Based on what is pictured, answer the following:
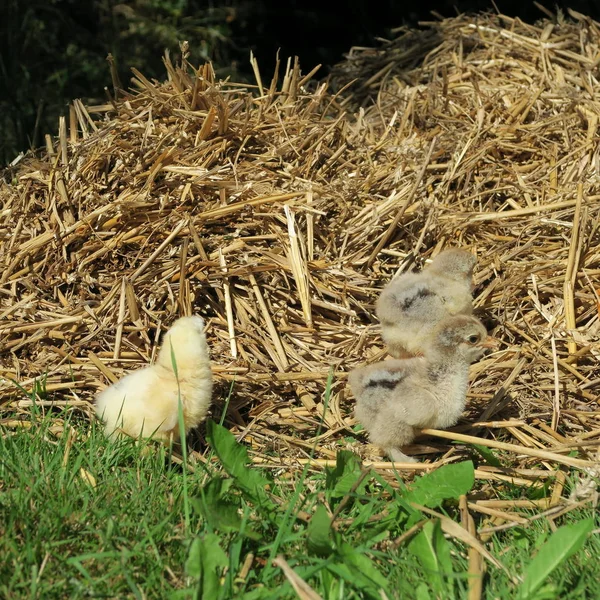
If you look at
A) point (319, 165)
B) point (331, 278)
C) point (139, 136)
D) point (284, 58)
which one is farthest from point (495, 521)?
point (284, 58)

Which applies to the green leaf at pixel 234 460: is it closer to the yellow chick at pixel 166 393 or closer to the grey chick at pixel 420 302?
the yellow chick at pixel 166 393

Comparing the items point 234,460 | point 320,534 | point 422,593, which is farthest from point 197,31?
point 422,593

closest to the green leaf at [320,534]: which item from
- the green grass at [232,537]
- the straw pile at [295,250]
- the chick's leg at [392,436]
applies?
the green grass at [232,537]

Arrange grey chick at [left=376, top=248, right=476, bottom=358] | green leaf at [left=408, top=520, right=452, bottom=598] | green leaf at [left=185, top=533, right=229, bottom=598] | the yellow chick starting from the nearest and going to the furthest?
green leaf at [left=185, top=533, right=229, bottom=598] → green leaf at [left=408, top=520, right=452, bottom=598] → the yellow chick → grey chick at [left=376, top=248, right=476, bottom=358]

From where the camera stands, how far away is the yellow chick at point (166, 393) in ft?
10.9

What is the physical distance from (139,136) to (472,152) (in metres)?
2.00

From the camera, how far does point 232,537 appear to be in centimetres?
275

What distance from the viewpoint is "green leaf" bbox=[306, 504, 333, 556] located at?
8.61ft

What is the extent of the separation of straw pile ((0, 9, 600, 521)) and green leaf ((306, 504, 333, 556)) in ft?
2.91

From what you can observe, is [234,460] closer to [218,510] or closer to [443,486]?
[218,510]

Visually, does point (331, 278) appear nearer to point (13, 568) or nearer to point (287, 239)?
point (287, 239)

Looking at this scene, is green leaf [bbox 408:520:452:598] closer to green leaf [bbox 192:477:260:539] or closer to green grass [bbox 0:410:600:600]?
green grass [bbox 0:410:600:600]

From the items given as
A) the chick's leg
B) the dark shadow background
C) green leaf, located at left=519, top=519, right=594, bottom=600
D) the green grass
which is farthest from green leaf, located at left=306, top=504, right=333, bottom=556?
the dark shadow background

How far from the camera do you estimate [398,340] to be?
3.86 metres
